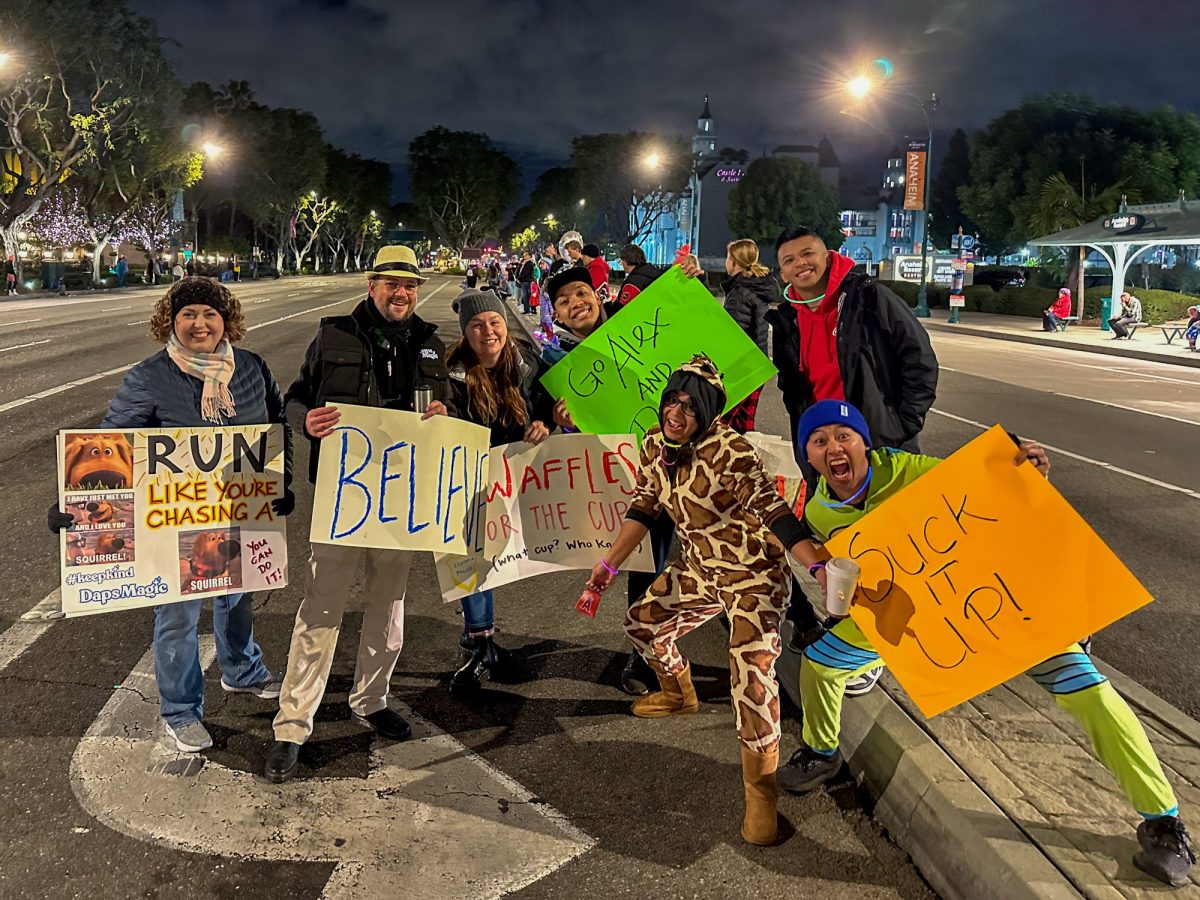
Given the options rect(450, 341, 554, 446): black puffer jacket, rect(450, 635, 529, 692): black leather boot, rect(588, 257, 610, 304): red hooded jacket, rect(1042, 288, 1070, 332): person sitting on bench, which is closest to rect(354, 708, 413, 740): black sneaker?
rect(450, 635, 529, 692): black leather boot

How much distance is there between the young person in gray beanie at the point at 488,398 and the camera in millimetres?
4152

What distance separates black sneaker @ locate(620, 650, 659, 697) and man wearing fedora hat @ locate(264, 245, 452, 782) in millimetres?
1026

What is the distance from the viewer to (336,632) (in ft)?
12.3

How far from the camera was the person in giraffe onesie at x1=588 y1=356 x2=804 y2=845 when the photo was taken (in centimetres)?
320

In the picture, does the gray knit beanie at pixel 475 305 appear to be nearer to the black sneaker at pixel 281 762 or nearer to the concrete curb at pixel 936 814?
the black sneaker at pixel 281 762

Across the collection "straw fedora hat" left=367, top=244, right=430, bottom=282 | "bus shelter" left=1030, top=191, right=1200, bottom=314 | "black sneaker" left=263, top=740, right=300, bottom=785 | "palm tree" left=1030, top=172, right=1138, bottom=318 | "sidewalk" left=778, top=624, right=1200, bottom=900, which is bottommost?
"black sneaker" left=263, top=740, right=300, bottom=785

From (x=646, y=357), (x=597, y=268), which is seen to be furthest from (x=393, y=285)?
(x=597, y=268)

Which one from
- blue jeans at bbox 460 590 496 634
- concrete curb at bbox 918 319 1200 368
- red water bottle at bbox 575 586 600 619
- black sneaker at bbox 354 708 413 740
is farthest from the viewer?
concrete curb at bbox 918 319 1200 368

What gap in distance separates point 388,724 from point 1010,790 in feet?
7.76

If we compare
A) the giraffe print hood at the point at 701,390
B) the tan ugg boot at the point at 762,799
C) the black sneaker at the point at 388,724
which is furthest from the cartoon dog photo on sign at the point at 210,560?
the tan ugg boot at the point at 762,799

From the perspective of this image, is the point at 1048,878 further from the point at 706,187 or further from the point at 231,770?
the point at 706,187

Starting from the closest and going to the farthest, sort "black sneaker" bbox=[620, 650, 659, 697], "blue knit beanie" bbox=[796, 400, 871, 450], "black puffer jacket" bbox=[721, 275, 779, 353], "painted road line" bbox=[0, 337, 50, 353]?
"blue knit beanie" bbox=[796, 400, 871, 450]
"black sneaker" bbox=[620, 650, 659, 697]
"black puffer jacket" bbox=[721, 275, 779, 353]
"painted road line" bbox=[0, 337, 50, 353]

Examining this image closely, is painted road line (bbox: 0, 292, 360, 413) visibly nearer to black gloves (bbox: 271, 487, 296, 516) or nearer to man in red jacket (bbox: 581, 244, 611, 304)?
man in red jacket (bbox: 581, 244, 611, 304)

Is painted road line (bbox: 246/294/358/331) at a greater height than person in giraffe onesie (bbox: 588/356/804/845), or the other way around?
painted road line (bbox: 246/294/358/331)
